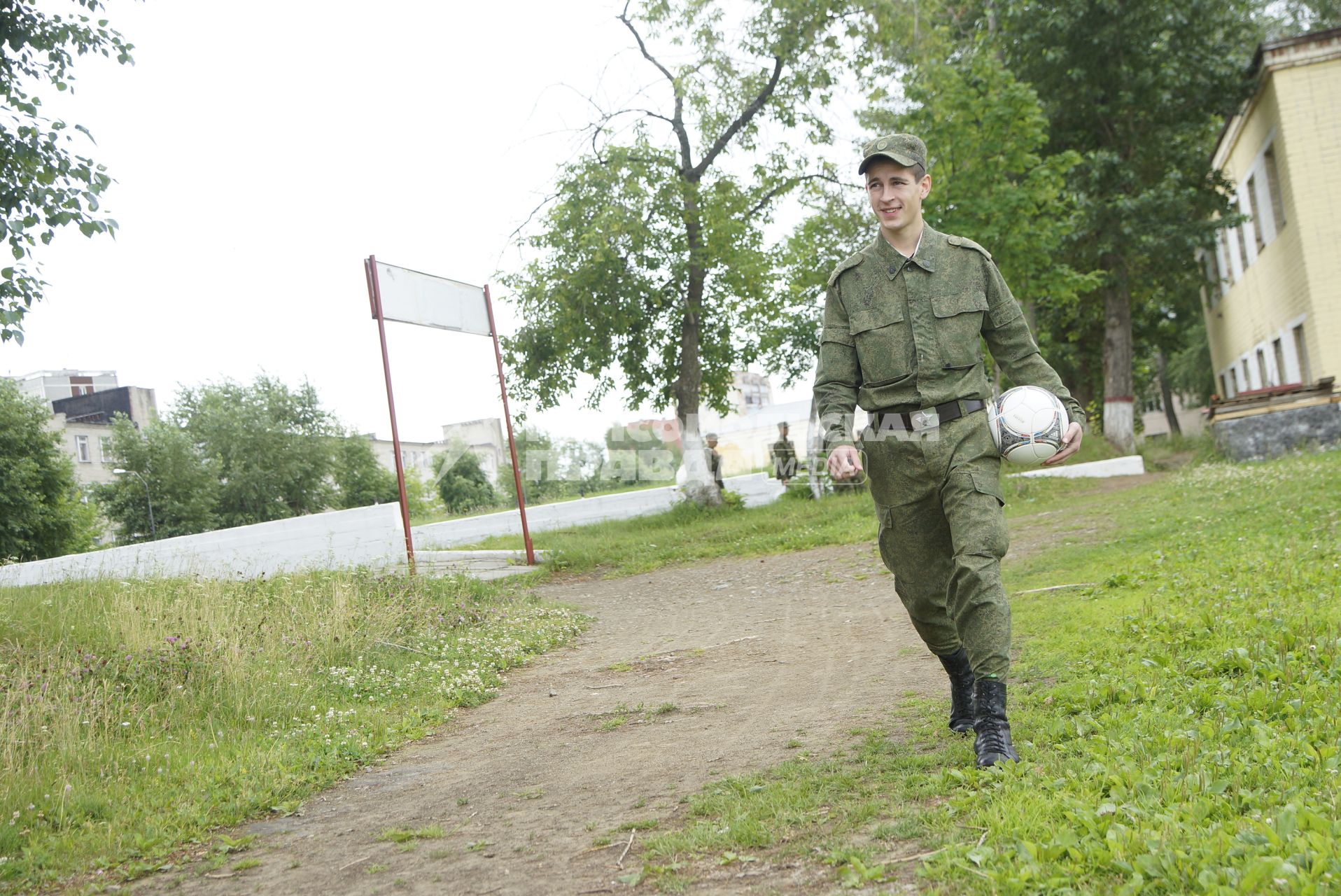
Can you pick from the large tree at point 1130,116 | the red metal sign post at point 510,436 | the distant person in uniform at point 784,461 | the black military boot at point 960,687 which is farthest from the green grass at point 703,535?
the black military boot at point 960,687

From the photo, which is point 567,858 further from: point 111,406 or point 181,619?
point 111,406

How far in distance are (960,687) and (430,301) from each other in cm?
1064

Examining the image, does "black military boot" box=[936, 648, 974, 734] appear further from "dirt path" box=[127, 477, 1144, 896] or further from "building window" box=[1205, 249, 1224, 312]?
"building window" box=[1205, 249, 1224, 312]

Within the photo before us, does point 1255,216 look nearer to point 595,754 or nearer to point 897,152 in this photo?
point 897,152

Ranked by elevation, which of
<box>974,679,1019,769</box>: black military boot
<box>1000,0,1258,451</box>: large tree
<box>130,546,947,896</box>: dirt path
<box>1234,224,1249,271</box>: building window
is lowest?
<box>130,546,947,896</box>: dirt path

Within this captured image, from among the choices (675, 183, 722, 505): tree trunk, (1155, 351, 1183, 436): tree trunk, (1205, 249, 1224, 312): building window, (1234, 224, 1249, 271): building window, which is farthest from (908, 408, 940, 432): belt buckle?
(1155, 351, 1183, 436): tree trunk

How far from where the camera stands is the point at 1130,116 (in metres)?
24.3

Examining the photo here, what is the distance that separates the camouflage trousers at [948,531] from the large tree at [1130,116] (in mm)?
20874

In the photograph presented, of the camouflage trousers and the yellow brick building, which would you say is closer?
the camouflage trousers

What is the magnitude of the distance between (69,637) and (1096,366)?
36.5 metres

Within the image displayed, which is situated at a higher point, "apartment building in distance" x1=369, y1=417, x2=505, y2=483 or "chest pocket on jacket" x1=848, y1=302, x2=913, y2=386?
"apartment building in distance" x1=369, y1=417, x2=505, y2=483

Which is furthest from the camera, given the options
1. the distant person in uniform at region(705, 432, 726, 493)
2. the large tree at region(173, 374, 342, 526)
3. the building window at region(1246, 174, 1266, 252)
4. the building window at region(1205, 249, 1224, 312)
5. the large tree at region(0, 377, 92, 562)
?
the large tree at region(173, 374, 342, 526)

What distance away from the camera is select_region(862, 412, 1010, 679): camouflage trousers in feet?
12.6

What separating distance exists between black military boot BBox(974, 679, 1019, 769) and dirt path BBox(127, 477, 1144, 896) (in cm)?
80
